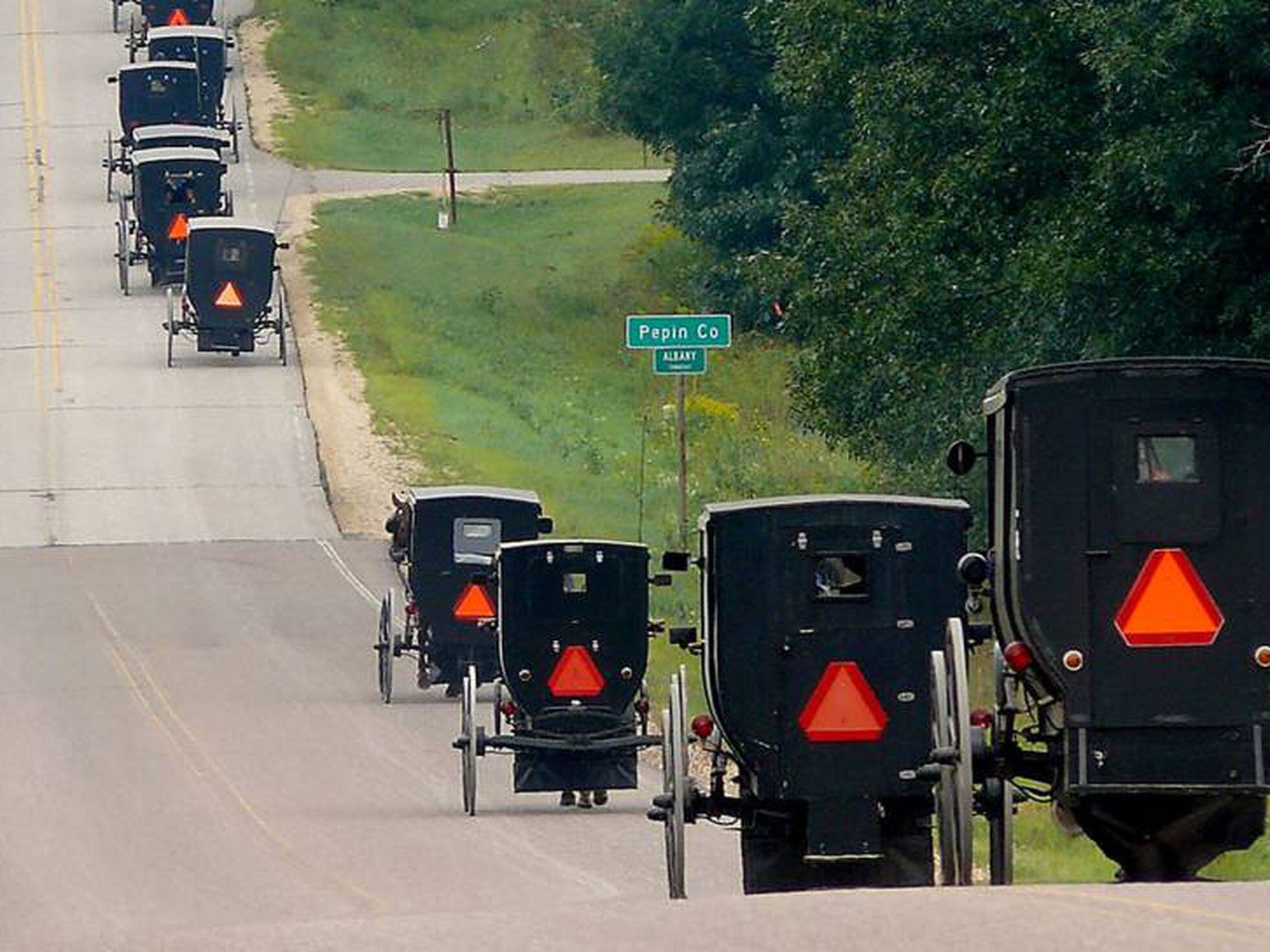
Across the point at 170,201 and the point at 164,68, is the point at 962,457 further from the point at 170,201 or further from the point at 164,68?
the point at 164,68

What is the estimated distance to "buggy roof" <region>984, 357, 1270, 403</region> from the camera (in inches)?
549

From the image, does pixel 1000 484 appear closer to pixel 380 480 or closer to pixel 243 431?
pixel 380 480

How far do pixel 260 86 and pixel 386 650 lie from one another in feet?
167

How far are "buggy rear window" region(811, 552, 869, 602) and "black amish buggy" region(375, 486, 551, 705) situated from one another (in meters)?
13.2

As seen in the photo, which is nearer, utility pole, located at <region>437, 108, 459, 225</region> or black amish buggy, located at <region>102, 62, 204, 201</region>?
black amish buggy, located at <region>102, 62, 204, 201</region>

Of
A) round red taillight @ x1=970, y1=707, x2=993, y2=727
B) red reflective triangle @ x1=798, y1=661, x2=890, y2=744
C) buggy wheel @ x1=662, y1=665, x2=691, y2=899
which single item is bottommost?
buggy wheel @ x1=662, y1=665, x2=691, y2=899

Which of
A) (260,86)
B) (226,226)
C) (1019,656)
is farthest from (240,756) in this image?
(260,86)

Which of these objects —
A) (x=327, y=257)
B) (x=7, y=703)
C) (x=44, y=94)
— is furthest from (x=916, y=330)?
(x=44, y=94)

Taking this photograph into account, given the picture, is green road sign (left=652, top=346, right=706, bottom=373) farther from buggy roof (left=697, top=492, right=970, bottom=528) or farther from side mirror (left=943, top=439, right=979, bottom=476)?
side mirror (left=943, top=439, right=979, bottom=476)

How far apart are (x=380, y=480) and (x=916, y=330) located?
39.8 ft

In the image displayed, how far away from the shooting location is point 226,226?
163 feet

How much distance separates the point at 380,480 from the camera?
44938 millimetres

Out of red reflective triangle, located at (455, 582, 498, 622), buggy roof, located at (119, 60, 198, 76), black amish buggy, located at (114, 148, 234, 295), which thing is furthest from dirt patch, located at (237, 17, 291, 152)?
red reflective triangle, located at (455, 582, 498, 622)

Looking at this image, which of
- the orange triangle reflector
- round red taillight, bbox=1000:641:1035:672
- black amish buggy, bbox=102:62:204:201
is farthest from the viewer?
black amish buggy, bbox=102:62:204:201
